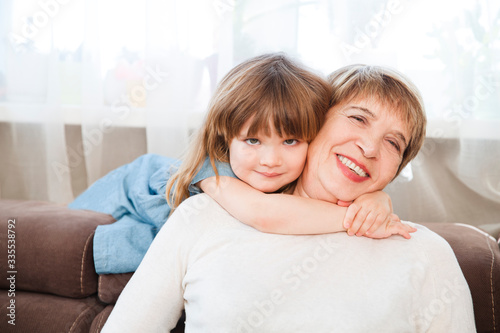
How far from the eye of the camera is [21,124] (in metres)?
2.25

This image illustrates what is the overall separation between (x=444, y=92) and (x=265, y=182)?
4.08 feet

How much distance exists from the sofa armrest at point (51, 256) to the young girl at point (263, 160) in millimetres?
51

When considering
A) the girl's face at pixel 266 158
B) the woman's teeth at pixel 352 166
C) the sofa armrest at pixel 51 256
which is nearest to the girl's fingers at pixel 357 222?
the woman's teeth at pixel 352 166

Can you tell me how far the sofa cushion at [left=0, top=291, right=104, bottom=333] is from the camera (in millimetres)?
1273

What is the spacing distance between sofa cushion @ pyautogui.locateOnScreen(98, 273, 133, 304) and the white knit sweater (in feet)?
0.90

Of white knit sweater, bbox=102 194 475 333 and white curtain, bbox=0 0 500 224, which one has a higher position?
white curtain, bbox=0 0 500 224

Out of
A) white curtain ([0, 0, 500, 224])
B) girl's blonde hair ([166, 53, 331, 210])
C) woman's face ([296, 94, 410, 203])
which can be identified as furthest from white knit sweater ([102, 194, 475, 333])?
white curtain ([0, 0, 500, 224])

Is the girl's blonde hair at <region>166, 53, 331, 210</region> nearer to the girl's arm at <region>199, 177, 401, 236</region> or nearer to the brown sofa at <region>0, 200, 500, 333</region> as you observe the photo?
the girl's arm at <region>199, 177, 401, 236</region>

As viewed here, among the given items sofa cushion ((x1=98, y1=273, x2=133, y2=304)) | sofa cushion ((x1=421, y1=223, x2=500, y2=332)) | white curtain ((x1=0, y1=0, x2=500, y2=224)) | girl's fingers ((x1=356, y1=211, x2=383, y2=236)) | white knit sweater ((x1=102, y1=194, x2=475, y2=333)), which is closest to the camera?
white knit sweater ((x1=102, y1=194, x2=475, y2=333))

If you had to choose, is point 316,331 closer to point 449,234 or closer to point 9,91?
point 449,234

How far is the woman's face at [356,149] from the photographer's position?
3.67 ft

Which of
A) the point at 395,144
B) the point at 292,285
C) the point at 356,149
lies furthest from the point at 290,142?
the point at 292,285

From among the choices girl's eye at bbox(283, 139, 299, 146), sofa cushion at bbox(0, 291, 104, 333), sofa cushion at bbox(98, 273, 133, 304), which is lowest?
sofa cushion at bbox(0, 291, 104, 333)

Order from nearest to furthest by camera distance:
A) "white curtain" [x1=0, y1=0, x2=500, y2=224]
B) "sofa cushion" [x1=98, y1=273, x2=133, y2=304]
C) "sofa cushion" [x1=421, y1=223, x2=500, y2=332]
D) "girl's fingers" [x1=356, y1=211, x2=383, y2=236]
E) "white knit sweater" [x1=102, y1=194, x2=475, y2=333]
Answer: "white knit sweater" [x1=102, y1=194, x2=475, y2=333] < "girl's fingers" [x1=356, y1=211, x2=383, y2=236] < "sofa cushion" [x1=421, y1=223, x2=500, y2=332] < "sofa cushion" [x1=98, y1=273, x2=133, y2=304] < "white curtain" [x1=0, y1=0, x2=500, y2=224]
